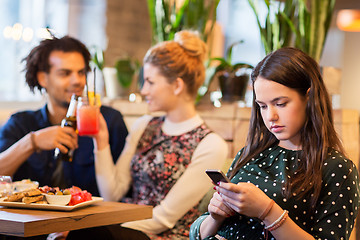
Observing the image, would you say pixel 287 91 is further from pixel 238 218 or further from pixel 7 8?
pixel 7 8

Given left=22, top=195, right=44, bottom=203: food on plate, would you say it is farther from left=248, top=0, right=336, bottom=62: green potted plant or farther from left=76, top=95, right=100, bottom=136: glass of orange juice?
left=248, top=0, right=336, bottom=62: green potted plant

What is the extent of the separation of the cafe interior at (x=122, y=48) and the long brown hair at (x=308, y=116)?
1306 millimetres

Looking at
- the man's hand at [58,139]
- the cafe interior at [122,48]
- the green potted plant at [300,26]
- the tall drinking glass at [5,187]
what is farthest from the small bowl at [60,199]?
the green potted plant at [300,26]

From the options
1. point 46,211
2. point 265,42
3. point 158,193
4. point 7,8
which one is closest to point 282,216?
point 46,211

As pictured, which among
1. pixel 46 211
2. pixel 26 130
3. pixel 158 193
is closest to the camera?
pixel 46 211

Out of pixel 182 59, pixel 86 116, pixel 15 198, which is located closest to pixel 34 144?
pixel 86 116

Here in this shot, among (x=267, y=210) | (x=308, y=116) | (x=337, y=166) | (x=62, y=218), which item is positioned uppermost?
(x=308, y=116)

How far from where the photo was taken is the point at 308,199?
1.48 meters

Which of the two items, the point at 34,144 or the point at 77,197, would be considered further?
the point at 34,144

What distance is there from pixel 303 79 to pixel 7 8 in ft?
10.1

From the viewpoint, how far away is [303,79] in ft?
4.95

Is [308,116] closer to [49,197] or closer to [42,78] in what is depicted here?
[49,197]

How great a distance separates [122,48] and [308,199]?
11.0ft

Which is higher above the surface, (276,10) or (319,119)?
(276,10)
